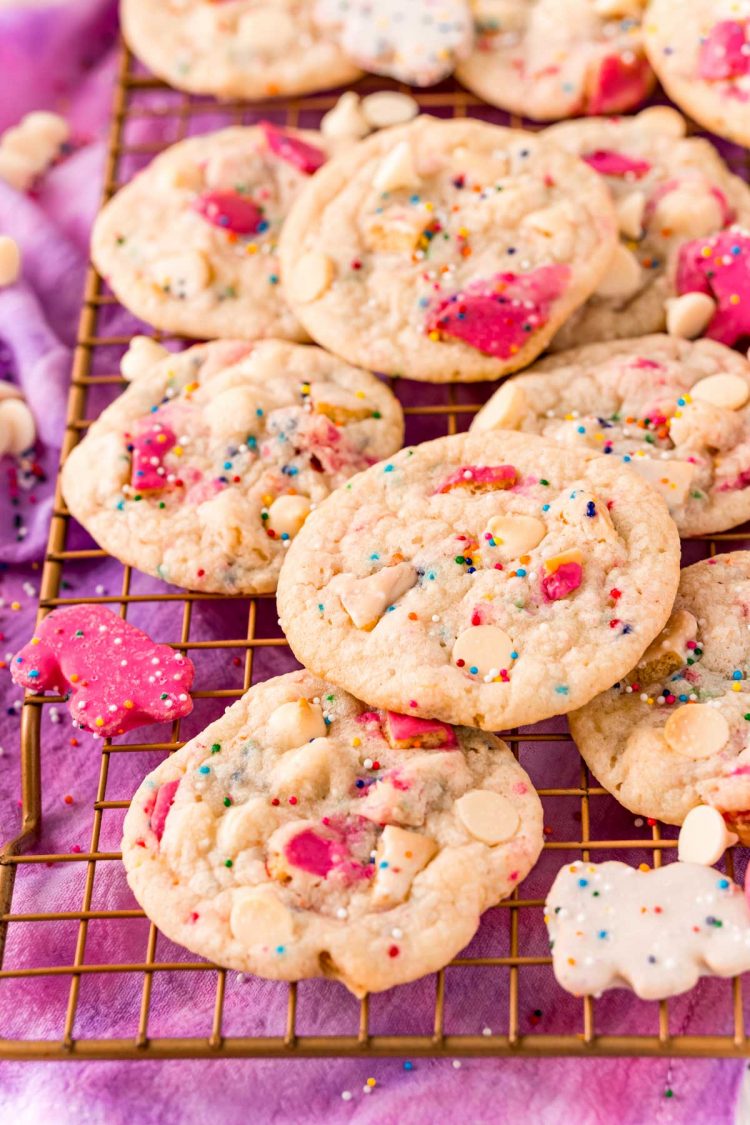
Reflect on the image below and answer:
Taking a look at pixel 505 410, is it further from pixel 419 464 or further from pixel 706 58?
pixel 706 58

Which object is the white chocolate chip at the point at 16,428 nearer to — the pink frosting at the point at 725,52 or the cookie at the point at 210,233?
the cookie at the point at 210,233

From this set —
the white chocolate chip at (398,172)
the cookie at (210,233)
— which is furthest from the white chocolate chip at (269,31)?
the white chocolate chip at (398,172)

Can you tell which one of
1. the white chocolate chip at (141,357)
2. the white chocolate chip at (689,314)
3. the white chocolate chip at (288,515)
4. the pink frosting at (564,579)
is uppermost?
the white chocolate chip at (689,314)

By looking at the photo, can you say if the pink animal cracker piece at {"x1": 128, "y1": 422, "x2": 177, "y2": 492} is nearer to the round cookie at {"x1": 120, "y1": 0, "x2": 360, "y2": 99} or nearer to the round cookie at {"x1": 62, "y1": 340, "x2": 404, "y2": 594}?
the round cookie at {"x1": 62, "y1": 340, "x2": 404, "y2": 594}

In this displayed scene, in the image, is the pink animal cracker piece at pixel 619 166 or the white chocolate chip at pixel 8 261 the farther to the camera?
the white chocolate chip at pixel 8 261

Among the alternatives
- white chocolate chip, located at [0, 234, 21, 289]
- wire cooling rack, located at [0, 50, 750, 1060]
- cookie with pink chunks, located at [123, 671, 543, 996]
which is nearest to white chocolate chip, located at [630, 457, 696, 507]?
wire cooling rack, located at [0, 50, 750, 1060]

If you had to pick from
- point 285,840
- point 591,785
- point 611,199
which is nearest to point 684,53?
point 611,199
